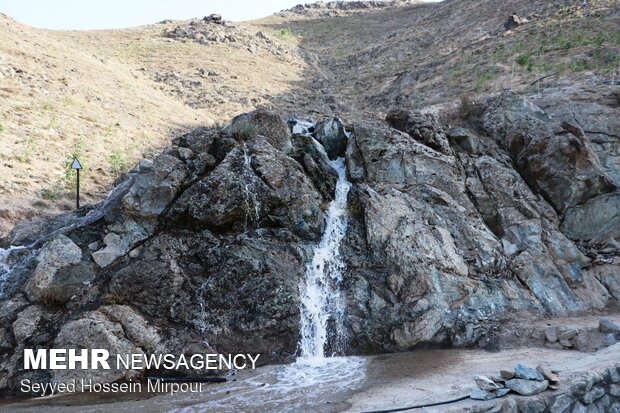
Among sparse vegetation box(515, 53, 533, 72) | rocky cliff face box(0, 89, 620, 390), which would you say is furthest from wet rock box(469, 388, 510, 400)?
sparse vegetation box(515, 53, 533, 72)

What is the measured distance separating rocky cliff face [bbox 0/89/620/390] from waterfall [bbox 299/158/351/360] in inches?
7.1

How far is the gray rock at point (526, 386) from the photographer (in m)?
5.76

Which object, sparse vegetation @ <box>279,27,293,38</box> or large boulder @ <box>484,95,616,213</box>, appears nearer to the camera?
large boulder @ <box>484,95,616,213</box>

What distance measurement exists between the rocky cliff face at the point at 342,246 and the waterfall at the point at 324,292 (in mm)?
180

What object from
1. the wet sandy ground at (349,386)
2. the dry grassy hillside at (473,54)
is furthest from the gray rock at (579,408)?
the dry grassy hillside at (473,54)

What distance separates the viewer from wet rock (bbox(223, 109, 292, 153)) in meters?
11.1

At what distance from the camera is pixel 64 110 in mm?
17141

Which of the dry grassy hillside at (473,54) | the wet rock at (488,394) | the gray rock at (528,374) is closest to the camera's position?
the wet rock at (488,394)

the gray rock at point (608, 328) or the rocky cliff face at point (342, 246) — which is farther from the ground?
the rocky cliff face at point (342, 246)

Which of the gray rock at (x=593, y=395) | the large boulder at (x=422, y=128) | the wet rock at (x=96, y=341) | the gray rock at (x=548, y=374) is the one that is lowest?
the gray rock at (x=593, y=395)

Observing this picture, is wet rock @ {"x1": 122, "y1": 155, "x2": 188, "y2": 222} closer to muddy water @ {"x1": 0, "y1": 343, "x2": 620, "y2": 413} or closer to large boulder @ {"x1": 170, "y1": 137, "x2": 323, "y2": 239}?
large boulder @ {"x1": 170, "y1": 137, "x2": 323, "y2": 239}

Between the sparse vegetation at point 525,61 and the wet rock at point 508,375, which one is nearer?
the wet rock at point 508,375

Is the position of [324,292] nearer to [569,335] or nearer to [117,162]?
[569,335]

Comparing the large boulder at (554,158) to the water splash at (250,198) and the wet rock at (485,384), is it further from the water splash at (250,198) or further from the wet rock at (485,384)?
the wet rock at (485,384)
